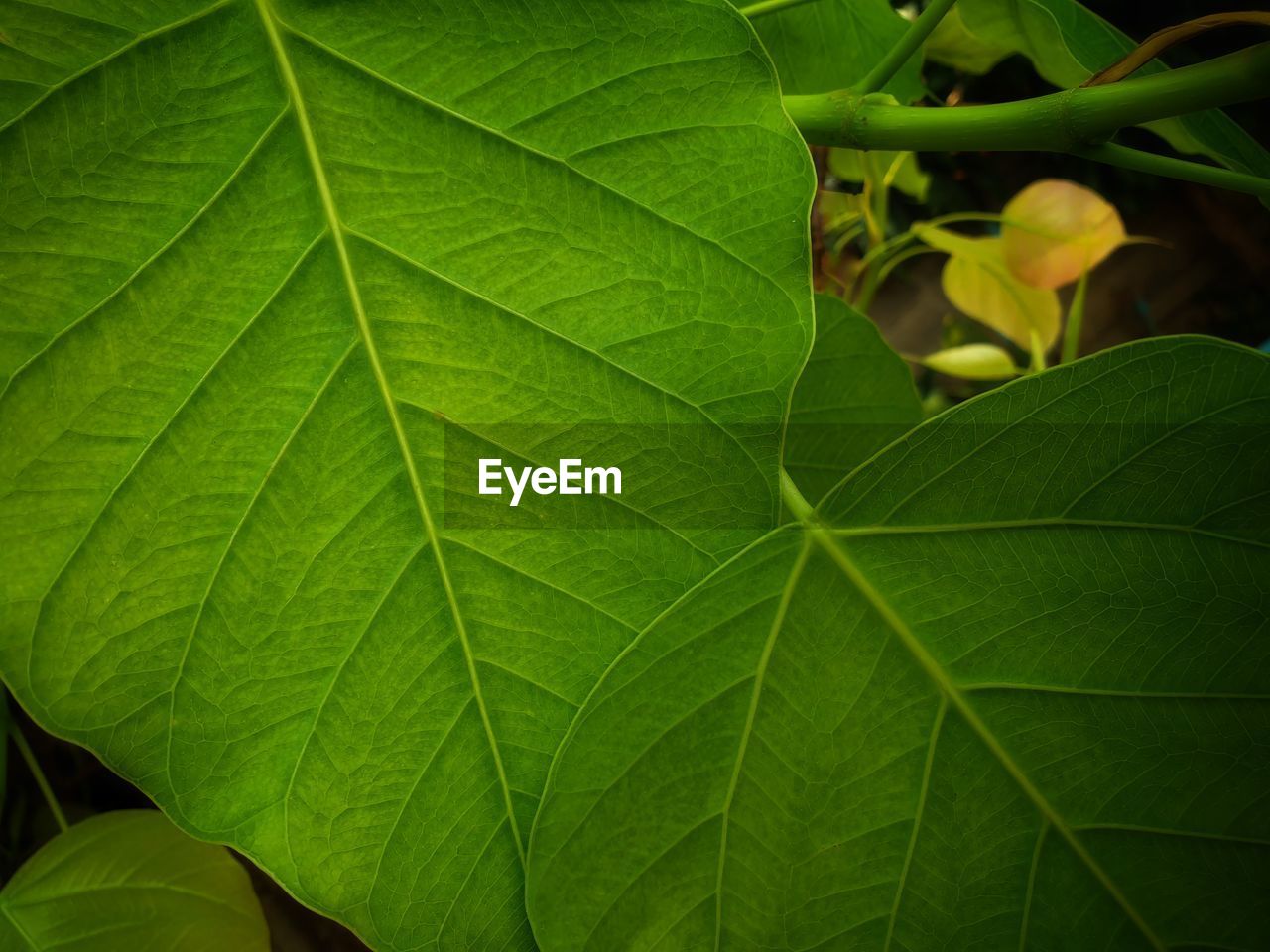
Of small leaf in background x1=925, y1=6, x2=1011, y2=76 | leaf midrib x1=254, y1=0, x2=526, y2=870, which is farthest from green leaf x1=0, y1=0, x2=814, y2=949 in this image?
small leaf in background x1=925, y1=6, x2=1011, y2=76

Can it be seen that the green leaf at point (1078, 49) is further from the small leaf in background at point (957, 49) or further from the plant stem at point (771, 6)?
the small leaf in background at point (957, 49)

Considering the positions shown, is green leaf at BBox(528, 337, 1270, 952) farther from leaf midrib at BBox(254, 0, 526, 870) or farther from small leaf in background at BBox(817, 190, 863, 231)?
small leaf in background at BBox(817, 190, 863, 231)

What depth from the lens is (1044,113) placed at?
0.42 meters

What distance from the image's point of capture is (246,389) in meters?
0.42

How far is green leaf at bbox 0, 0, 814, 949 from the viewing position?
1.33 ft

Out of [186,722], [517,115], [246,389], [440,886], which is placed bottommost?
[440,886]

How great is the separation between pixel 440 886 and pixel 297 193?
0.37 metres

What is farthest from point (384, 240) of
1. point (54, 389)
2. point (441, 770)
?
point (441, 770)

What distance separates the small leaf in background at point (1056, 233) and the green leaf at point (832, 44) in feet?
1.24

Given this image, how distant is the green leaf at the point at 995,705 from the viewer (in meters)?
0.44

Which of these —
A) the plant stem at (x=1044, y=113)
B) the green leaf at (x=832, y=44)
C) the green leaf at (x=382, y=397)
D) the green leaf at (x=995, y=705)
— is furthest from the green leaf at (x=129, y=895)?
the green leaf at (x=832, y=44)

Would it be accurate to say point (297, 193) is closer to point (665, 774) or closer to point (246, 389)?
point (246, 389)

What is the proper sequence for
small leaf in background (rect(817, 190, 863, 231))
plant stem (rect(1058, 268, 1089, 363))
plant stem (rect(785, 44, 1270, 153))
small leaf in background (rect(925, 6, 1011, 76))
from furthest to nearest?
1. small leaf in background (rect(817, 190, 863, 231))
2. plant stem (rect(1058, 268, 1089, 363))
3. small leaf in background (rect(925, 6, 1011, 76))
4. plant stem (rect(785, 44, 1270, 153))

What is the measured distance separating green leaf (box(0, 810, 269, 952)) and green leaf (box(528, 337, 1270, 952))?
0.31m
